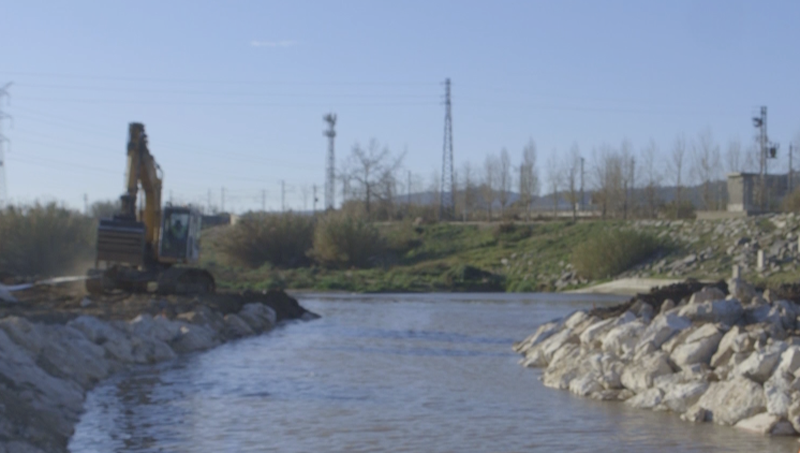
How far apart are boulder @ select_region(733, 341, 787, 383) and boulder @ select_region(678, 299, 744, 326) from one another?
8.80 ft

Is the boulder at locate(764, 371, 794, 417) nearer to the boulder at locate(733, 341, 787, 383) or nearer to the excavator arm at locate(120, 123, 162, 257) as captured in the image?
the boulder at locate(733, 341, 787, 383)

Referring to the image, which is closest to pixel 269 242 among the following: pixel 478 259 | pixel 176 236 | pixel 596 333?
pixel 478 259

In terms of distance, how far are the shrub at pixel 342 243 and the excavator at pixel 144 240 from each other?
2706 centimetres

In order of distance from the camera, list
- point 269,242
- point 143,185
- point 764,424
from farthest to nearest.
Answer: point 269,242
point 143,185
point 764,424

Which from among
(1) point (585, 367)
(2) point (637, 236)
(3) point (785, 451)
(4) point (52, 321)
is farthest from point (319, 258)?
(3) point (785, 451)

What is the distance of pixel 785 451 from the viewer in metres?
10.4

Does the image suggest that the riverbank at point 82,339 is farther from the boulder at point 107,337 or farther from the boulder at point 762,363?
the boulder at point 762,363

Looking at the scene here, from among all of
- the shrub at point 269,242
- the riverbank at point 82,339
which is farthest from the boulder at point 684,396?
the shrub at point 269,242

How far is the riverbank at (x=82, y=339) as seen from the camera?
10.9 metres

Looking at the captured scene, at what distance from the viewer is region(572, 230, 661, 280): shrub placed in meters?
48.3

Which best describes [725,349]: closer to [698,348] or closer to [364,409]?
[698,348]

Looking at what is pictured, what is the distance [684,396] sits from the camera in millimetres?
12781

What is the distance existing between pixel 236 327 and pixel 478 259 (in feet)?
110

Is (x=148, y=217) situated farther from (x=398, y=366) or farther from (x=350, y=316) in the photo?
(x=398, y=366)
